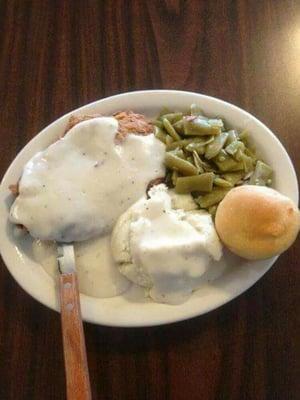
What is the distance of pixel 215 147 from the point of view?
4.34 feet

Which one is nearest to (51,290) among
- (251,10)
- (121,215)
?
(121,215)

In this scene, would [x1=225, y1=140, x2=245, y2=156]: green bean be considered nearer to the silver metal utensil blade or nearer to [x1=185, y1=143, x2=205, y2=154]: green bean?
[x1=185, y1=143, x2=205, y2=154]: green bean

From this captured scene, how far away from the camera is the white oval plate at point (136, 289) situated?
1.23 meters

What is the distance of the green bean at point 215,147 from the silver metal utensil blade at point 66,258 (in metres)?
0.43

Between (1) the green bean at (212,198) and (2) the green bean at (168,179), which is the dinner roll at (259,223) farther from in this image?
(2) the green bean at (168,179)

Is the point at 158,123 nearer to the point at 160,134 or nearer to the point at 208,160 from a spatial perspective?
the point at 160,134

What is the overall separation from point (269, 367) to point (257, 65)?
2.88 ft

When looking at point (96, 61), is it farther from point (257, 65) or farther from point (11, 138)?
point (257, 65)

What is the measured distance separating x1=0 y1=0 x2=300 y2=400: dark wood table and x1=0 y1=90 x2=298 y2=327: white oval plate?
0.35 ft

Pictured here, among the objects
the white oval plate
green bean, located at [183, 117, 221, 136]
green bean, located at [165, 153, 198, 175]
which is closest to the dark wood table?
the white oval plate

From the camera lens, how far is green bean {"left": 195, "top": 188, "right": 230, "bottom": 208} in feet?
4.26

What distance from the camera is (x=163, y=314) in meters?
1.23

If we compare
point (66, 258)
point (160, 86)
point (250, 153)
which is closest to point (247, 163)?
point (250, 153)

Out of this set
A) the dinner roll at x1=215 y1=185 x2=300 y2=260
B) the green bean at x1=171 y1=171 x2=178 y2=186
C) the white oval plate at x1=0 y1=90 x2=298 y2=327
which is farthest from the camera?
the green bean at x1=171 y1=171 x2=178 y2=186
